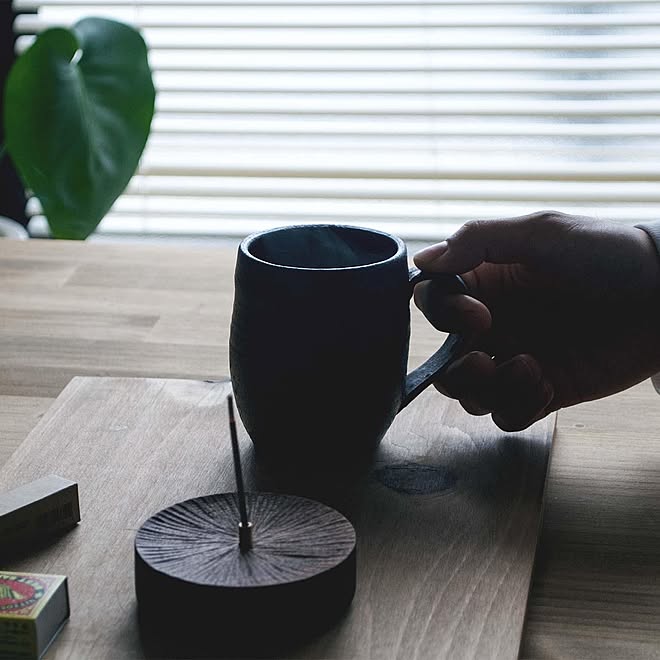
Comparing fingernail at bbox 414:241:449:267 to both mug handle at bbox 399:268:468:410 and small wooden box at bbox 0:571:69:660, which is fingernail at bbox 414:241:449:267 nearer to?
mug handle at bbox 399:268:468:410

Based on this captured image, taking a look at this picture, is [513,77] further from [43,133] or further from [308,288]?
[308,288]

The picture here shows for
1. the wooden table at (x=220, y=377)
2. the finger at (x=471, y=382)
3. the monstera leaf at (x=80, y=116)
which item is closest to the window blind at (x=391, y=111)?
the monstera leaf at (x=80, y=116)

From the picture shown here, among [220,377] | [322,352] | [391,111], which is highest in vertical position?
[322,352]

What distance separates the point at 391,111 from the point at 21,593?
1.71 metres

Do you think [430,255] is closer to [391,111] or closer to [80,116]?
[80,116]

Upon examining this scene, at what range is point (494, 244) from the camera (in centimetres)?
74

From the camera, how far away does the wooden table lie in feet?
1.81

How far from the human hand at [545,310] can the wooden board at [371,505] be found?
0.03 m

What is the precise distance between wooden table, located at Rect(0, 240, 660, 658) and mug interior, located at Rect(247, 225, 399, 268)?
0.18 metres

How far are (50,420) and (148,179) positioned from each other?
1.52 meters

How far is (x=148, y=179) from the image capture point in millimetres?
2199

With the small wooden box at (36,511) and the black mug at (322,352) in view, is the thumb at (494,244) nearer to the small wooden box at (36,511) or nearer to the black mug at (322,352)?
the black mug at (322,352)

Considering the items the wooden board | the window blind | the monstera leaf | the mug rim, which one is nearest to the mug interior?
the mug rim

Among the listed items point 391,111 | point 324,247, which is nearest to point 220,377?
point 324,247
